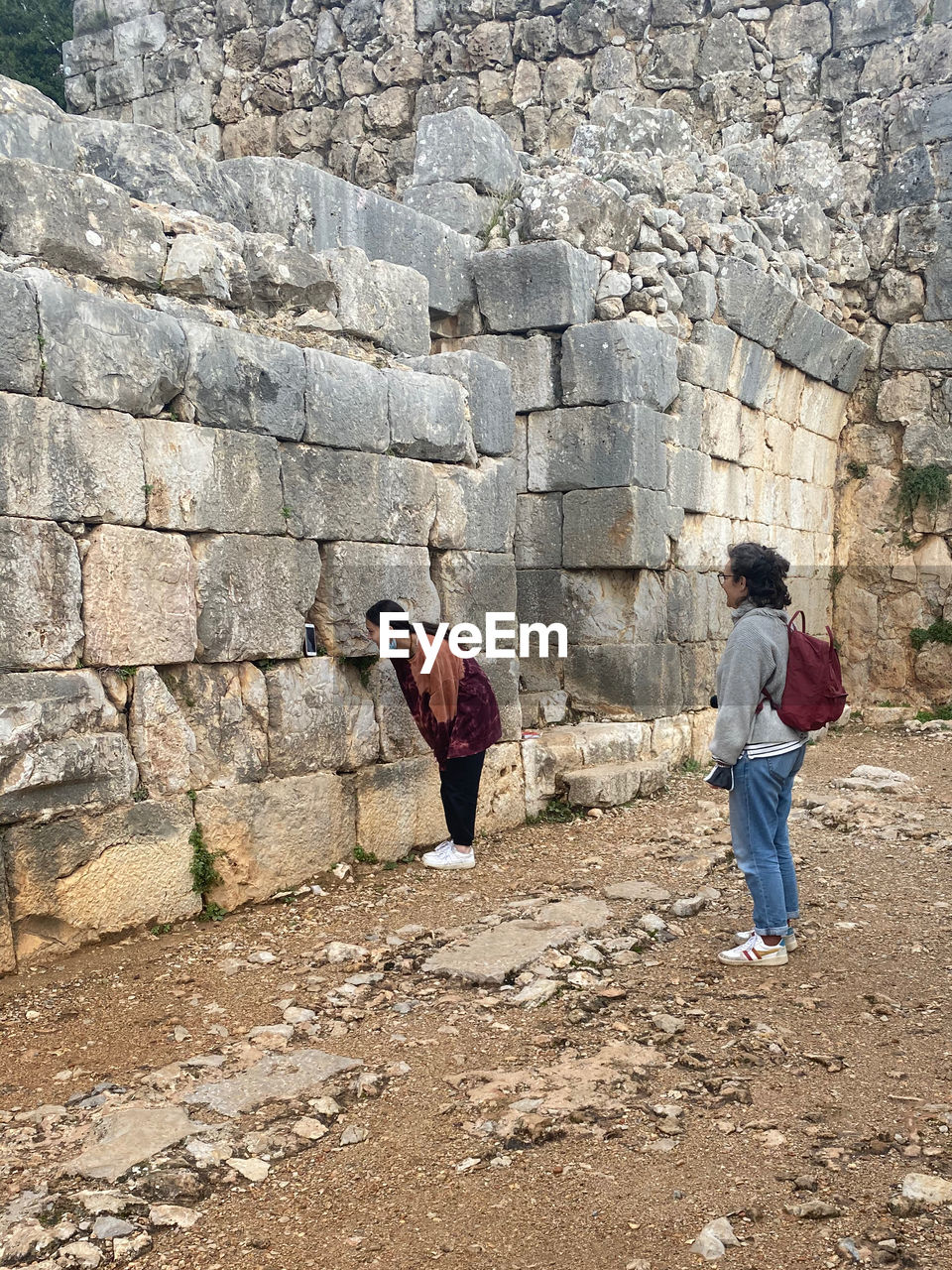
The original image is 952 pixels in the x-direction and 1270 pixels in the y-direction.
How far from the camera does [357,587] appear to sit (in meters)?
6.16

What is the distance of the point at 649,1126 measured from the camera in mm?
3434

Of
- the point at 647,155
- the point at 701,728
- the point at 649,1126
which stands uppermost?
the point at 647,155

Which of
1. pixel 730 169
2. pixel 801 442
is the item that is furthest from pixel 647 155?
pixel 801 442

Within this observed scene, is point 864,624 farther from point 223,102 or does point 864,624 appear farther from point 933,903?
point 223,102

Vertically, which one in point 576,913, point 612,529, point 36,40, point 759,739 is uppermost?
point 36,40

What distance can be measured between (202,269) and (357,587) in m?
1.73

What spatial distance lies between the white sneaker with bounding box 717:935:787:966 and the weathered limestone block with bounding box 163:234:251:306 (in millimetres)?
3844

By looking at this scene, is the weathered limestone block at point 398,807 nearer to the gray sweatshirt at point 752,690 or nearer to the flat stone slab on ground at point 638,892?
the flat stone slab on ground at point 638,892

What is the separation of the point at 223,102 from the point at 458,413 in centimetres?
A: 966

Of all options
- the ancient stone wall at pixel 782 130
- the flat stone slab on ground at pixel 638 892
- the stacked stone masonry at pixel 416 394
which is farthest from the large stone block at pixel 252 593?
the ancient stone wall at pixel 782 130

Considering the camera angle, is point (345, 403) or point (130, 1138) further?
point (345, 403)

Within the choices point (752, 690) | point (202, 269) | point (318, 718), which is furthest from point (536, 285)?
point (752, 690)

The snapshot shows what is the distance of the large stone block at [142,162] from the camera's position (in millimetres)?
5793

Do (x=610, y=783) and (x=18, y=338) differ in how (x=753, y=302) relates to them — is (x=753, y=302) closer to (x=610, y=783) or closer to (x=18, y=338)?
(x=610, y=783)
